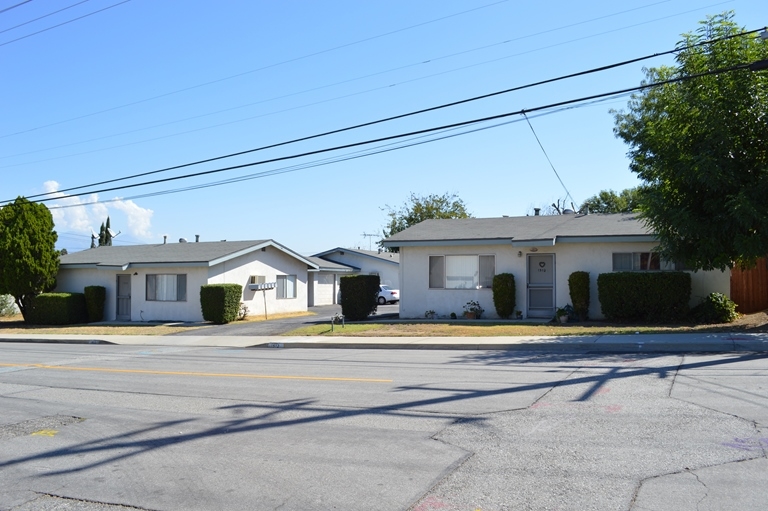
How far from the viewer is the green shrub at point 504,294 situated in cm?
2341

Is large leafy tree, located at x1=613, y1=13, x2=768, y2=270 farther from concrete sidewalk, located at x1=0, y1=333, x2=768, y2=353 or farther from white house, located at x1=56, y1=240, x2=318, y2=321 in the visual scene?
white house, located at x1=56, y1=240, x2=318, y2=321

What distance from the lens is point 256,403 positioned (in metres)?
9.70

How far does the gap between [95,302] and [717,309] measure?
25821 millimetres

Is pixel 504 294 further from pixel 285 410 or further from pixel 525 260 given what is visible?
pixel 285 410

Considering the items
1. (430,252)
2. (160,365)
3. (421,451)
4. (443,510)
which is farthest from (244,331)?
(443,510)

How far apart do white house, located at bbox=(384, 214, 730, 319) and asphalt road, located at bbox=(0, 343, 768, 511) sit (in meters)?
10.2

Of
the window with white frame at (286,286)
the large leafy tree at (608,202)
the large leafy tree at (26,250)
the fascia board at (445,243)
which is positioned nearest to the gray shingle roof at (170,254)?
the window with white frame at (286,286)

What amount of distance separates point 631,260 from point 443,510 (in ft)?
62.9

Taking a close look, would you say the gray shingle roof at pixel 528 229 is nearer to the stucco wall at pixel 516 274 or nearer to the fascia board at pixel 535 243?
the fascia board at pixel 535 243

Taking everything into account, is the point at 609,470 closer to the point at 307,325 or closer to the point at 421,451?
the point at 421,451

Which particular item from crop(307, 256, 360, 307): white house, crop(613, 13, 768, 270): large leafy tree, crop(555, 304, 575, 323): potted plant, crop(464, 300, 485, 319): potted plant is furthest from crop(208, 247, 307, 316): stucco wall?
crop(613, 13, 768, 270): large leafy tree

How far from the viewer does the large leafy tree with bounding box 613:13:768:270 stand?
52.4 ft

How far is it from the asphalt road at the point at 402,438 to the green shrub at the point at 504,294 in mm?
10428

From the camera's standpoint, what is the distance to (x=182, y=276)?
1190 inches
